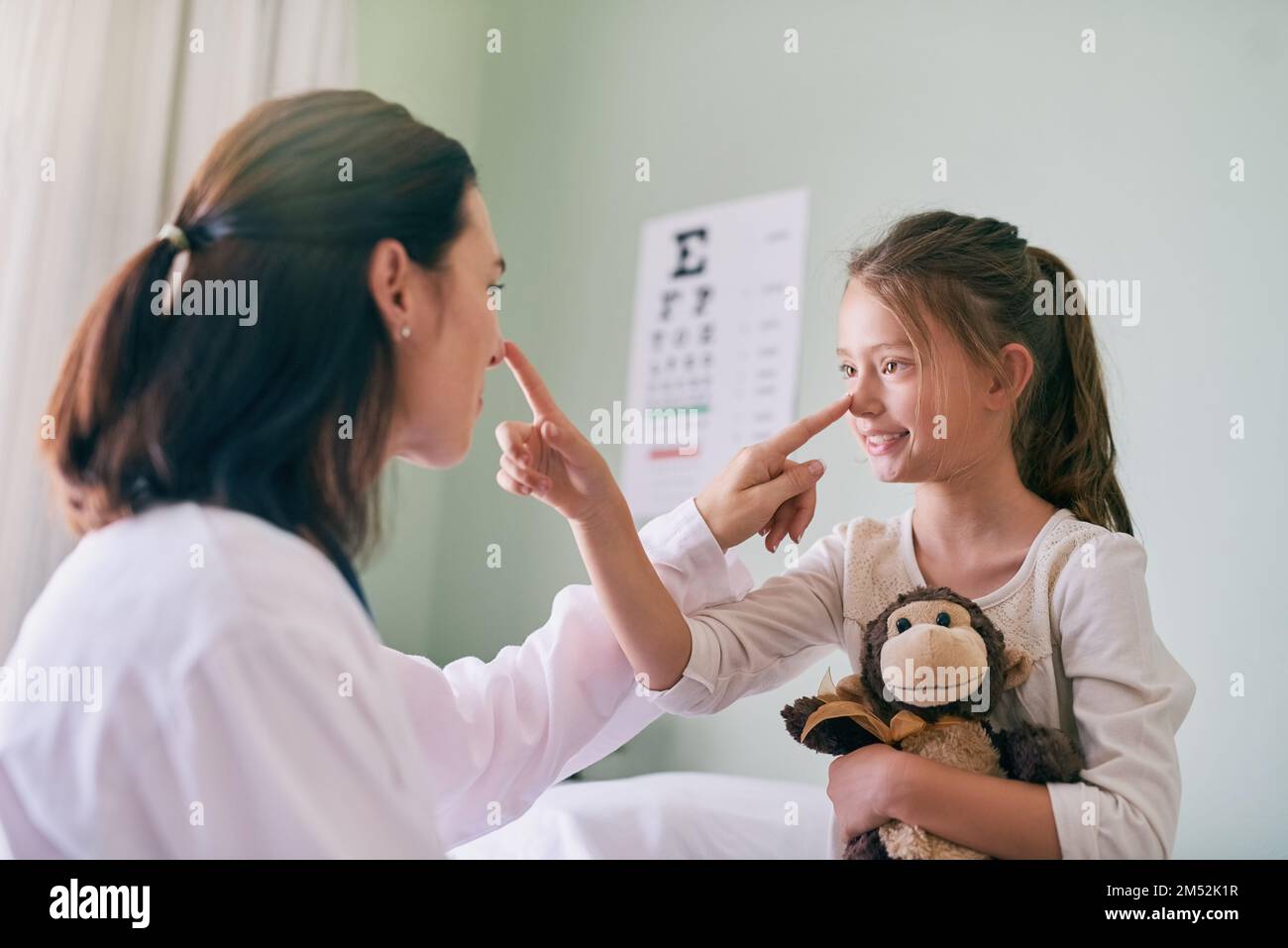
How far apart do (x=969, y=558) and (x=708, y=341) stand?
1390 millimetres

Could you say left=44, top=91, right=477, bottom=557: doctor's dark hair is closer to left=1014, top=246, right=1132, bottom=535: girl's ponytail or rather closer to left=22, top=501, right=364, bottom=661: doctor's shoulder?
left=22, top=501, right=364, bottom=661: doctor's shoulder

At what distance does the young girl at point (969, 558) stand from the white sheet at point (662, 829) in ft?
1.05

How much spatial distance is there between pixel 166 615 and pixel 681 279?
202 cm

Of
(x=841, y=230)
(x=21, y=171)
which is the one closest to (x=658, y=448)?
(x=841, y=230)

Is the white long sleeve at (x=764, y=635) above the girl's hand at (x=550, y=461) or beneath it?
beneath

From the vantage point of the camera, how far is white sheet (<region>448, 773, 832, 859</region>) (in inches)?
53.0

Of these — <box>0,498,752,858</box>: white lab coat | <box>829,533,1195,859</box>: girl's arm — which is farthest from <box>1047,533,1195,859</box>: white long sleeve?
<box>0,498,752,858</box>: white lab coat

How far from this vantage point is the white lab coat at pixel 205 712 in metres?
0.58

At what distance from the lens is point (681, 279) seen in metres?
2.50

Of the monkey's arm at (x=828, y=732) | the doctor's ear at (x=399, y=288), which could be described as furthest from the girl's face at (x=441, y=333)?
the monkey's arm at (x=828, y=732)

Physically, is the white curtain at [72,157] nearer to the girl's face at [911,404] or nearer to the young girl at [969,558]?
the young girl at [969,558]

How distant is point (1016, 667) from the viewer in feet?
3.24

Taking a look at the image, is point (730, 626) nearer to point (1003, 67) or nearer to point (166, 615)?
point (166, 615)
